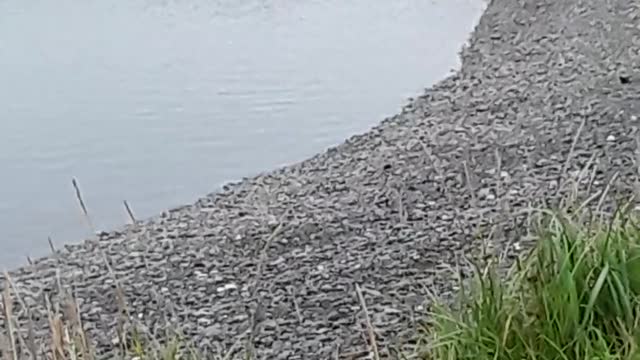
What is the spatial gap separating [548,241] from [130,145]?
29.5ft

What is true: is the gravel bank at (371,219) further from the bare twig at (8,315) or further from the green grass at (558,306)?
the bare twig at (8,315)

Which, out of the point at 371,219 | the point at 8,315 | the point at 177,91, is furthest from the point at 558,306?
the point at 177,91

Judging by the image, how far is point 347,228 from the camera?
6836 millimetres

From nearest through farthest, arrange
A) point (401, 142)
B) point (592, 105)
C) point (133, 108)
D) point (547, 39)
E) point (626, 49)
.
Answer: point (592, 105), point (401, 142), point (626, 49), point (133, 108), point (547, 39)

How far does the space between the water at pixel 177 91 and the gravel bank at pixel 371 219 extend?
0.91 meters

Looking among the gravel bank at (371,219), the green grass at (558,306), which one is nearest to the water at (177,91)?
the gravel bank at (371,219)

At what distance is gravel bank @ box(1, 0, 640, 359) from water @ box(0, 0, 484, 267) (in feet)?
2.99

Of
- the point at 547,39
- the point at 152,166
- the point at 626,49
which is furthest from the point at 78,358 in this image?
the point at 547,39

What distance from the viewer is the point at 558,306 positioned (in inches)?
117

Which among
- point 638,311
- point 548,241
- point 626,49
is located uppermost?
point 626,49

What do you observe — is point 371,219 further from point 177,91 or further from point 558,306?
point 177,91

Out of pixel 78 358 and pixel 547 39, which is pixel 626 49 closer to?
pixel 547 39

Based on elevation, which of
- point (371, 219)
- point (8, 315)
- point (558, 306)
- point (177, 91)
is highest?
point (177, 91)

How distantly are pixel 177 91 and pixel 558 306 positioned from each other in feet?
37.4
